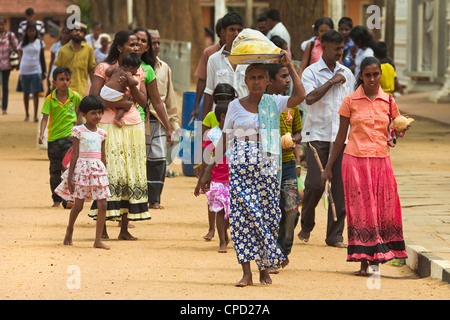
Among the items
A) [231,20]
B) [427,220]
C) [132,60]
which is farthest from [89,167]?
[427,220]

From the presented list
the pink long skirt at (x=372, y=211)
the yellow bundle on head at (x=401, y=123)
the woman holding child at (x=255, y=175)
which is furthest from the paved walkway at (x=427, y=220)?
the woman holding child at (x=255, y=175)

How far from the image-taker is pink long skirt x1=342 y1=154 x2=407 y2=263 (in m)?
8.14

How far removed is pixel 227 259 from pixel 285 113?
1.38m

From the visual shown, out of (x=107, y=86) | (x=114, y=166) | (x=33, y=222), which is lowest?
(x=33, y=222)

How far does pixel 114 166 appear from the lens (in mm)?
9531

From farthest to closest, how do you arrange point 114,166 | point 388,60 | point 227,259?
point 388,60, point 114,166, point 227,259

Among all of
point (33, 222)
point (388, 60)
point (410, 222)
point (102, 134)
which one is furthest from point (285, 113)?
point (388, 60)

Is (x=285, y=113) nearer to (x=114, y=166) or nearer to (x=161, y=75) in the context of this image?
(x=114, y=166)

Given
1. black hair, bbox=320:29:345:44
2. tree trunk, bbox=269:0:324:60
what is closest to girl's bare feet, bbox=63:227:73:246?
black hair, bbox=320:29:345:44

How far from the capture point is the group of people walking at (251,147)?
7586 millimetres

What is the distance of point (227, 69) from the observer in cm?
1059

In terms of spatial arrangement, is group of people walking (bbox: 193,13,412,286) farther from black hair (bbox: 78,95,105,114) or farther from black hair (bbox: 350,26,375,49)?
black hair (bbox: 350,26,375,49)

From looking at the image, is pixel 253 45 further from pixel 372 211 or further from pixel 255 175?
pixel 372 211

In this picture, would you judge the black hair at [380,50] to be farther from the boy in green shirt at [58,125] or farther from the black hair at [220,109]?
the black hair at [220,109]
